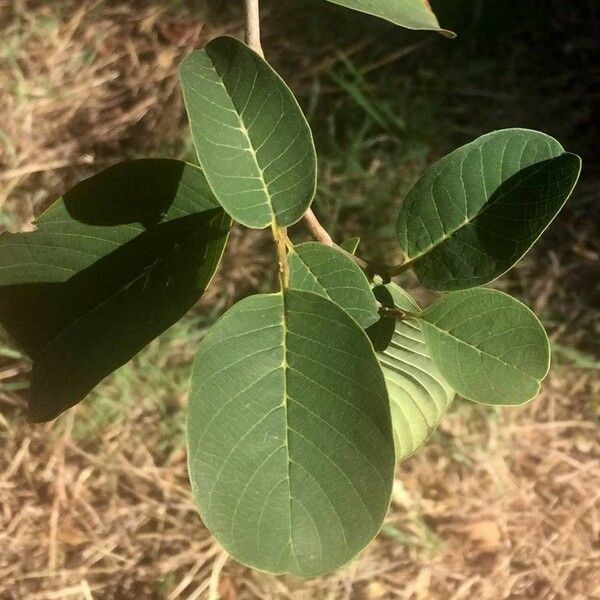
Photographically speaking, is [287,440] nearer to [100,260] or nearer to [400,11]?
[100,260]

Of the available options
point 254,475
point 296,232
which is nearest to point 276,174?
point 254,475

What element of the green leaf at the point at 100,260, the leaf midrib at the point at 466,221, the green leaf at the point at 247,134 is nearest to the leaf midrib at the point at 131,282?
the green leaf at the point at 100,260

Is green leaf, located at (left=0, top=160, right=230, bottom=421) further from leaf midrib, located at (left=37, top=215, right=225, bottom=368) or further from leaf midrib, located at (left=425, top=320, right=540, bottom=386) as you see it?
leaf midrib, located at (left=425, top=320, right=540, bottom=386)

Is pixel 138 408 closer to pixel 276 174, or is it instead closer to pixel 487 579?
pixel 487 579

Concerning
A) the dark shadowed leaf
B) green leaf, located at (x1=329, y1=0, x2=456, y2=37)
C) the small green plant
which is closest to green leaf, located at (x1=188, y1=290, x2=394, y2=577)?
the small green plant

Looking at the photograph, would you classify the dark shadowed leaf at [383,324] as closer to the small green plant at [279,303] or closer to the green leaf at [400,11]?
the small green plant at [279,303]

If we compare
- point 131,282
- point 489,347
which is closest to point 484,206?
point 489,347

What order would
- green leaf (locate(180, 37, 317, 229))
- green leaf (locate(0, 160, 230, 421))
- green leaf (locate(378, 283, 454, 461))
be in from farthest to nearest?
green leaf (locate(378, 283, 454, 461)) < green leaf (locate(0, 160, 230, 421)) < green leaf (locate(180, 37, 317, 229))
